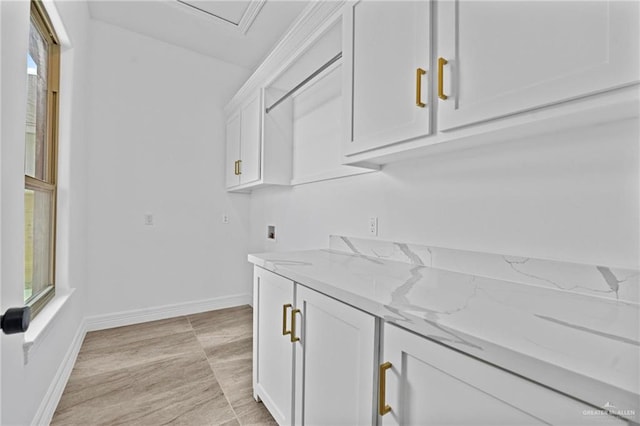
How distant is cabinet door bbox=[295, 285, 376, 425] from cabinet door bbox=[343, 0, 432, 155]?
716mm

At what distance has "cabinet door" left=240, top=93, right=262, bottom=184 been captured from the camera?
255 centimetres

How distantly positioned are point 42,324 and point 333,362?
137 cm

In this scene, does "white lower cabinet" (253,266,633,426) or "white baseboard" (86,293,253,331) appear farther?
"white baseboard" (86,293,253,331)

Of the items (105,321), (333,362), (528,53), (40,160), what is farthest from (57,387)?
(528,53)

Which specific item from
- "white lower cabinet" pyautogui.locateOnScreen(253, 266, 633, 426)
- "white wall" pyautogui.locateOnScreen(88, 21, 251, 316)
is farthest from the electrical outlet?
"white wall" pyautogui.locateOnScreen(88, 21, 251, 316)

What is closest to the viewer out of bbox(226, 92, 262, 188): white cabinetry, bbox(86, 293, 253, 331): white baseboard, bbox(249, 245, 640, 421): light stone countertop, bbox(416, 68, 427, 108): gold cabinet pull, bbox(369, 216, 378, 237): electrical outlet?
bbox(249, 245, 640, 421): light stone countertop

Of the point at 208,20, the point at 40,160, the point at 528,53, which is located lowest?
the point at 40,160

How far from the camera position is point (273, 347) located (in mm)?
1505

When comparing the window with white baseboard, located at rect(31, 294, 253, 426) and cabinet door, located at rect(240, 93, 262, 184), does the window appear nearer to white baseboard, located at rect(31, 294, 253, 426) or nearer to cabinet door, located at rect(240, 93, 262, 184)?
white baseboard, located at rect(31, 294, 253, 426)

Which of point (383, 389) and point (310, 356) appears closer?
point (383, 389)

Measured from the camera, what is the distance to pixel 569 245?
1000 mm

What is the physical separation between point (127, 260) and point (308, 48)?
2.51 meters

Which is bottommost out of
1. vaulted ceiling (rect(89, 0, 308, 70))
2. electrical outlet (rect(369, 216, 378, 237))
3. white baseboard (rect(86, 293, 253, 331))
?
white baseboard (rect(86, 293, 253, 331))

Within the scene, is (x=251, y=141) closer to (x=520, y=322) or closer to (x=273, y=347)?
(x=273, y=347)
